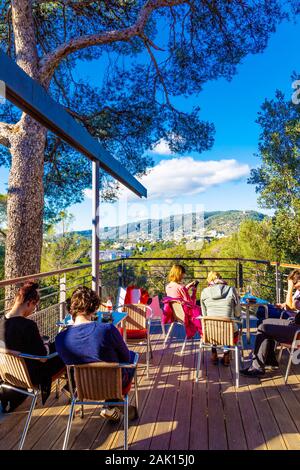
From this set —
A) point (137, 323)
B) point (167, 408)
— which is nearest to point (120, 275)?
point (137, 323)

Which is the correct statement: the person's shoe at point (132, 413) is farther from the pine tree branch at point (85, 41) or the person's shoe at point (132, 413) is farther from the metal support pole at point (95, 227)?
the pine tree branch at point (85, 41)

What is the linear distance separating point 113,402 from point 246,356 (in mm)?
2408

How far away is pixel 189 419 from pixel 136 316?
138 cm

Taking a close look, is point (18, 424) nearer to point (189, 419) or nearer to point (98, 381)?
point (98, 381)

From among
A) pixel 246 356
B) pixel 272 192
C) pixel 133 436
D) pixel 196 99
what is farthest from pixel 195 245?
pixel 133 436

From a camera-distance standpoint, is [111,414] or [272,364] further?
[272,364]

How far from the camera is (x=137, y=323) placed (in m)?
3.84


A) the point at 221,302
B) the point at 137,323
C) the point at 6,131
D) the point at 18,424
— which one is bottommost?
the point at 18,424

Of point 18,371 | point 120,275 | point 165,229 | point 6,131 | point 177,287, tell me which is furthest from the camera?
point 165,229

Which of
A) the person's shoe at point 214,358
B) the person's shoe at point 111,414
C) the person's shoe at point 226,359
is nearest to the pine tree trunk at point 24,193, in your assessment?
the person's shoe at point 214,358

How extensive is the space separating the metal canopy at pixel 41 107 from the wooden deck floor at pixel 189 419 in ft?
7.44

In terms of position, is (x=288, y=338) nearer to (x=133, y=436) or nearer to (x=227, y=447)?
(x=227, y=447)

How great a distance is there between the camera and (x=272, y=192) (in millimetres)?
10984

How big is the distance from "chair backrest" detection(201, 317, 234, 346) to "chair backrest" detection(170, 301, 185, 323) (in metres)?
0.72
